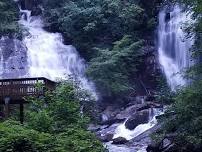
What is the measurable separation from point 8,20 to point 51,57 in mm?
4459

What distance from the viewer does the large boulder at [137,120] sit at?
2569 cm

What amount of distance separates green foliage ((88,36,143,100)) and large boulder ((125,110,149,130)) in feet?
14.9

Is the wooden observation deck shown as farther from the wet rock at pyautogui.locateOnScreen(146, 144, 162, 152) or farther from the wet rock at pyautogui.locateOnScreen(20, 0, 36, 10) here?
the wet rock at pyautogui.locateOnScreen(20, 0, 36, 10)

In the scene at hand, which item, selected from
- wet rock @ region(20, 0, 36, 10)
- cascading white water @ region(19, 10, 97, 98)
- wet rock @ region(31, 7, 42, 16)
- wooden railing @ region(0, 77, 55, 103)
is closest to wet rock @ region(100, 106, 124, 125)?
cascading white water @ region(19, 10, 97, 98)

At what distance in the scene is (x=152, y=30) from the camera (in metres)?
35.9

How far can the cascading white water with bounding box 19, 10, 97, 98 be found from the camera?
3291 centimetres

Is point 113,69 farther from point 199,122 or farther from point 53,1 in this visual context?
point 199,122

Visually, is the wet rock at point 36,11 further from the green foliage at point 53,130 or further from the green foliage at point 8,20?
the green foliage at point 53,130

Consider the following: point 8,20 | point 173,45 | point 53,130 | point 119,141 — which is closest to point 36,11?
point 8,20

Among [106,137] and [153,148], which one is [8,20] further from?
[153,148]

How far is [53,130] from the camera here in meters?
12.7

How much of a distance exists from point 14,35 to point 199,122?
67.3ft

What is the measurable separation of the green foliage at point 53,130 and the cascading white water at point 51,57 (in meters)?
17.4

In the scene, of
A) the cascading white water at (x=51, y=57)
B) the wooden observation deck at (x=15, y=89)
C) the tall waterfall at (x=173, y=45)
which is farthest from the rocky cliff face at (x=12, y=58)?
the wooden observation deck at (x=15, y=89)
